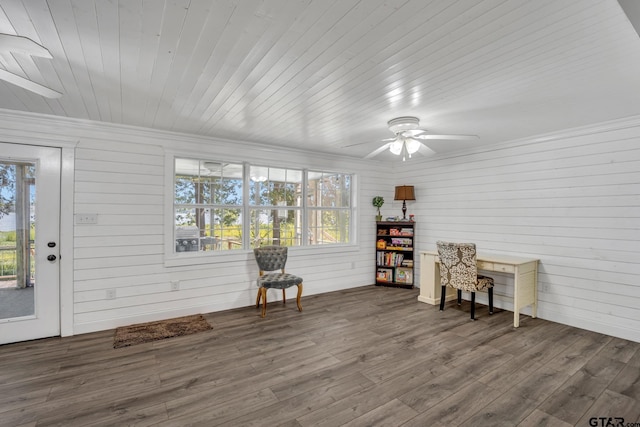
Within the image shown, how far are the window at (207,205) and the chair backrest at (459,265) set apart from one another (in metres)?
2.95

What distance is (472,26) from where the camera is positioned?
1.71m

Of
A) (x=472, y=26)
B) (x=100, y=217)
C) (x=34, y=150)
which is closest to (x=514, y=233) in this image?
(x=472, y=26)

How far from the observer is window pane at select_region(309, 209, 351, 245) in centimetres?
529

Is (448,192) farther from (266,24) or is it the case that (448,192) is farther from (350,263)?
(266,24)

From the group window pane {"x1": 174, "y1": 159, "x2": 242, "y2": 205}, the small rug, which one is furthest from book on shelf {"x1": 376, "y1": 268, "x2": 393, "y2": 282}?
the small rug

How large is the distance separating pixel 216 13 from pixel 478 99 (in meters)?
2.32

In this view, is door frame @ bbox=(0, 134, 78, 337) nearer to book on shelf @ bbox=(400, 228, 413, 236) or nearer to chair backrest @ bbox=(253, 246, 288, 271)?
chair backrest @ bbox=(253, 246, 288, 271)

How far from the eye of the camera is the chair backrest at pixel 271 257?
4.33 meters

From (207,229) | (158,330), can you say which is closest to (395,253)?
(207,229)

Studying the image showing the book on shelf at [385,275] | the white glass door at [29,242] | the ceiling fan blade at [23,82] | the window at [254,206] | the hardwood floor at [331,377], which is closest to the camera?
the ceiling fan blade at [23,82]

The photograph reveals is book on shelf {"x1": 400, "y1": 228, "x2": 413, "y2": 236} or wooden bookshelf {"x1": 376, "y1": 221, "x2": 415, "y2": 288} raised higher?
book on shelf {"x1": 400, "y1": 228, "x2": 413, "y2": 236}

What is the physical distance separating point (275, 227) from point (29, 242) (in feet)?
9.52

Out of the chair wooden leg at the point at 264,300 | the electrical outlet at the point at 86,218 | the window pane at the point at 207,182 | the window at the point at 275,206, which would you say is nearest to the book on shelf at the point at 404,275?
the window at the point at 275,206

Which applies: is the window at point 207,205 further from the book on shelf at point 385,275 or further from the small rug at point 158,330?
the book on shelf at point 385,275
